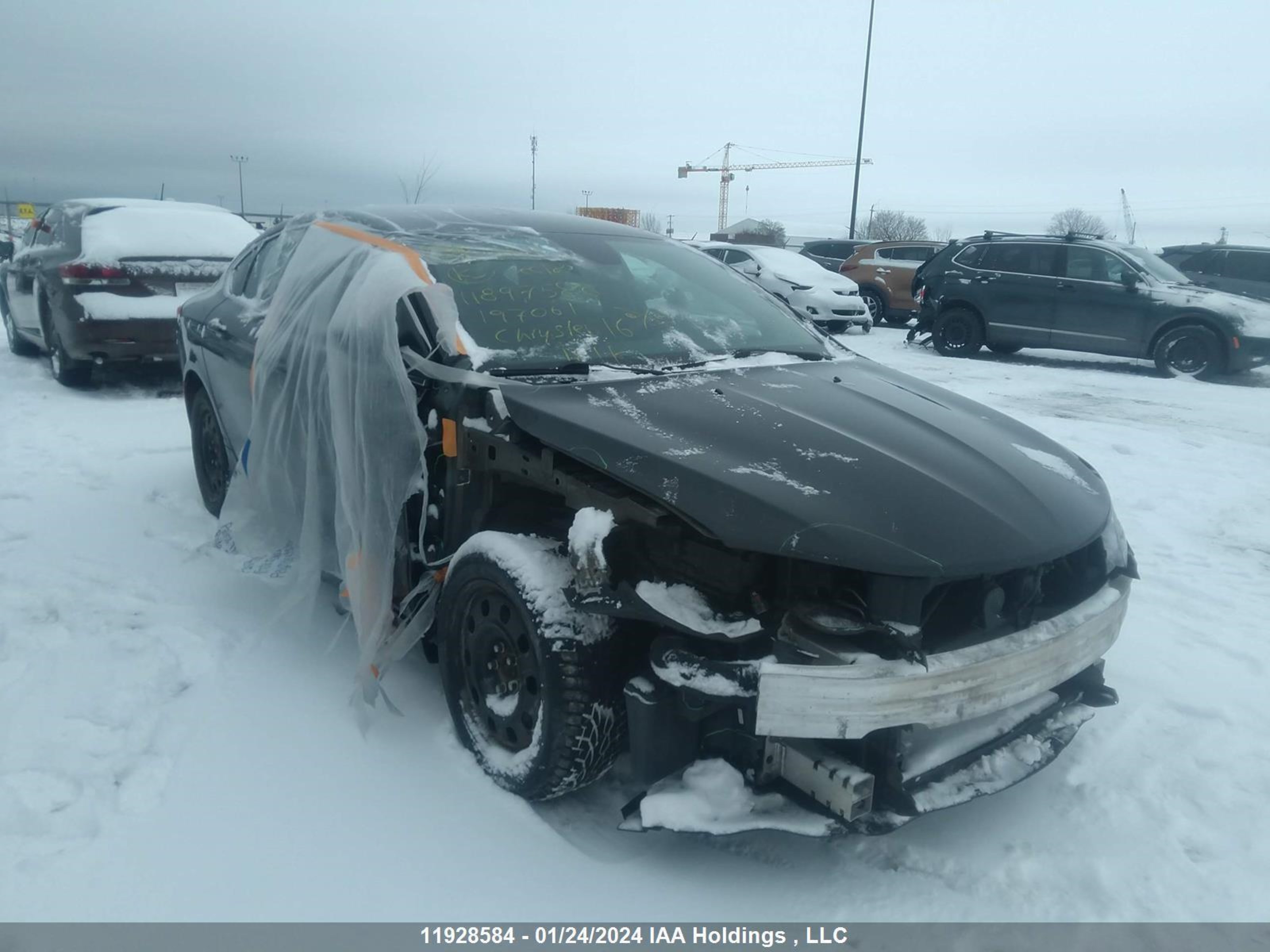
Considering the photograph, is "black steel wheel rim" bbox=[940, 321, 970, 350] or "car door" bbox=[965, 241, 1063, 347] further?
"black steel wheel rim" bbox=[940, 321, 970, 350]

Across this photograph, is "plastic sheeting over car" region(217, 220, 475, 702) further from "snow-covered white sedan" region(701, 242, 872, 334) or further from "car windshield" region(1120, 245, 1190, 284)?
"car windshield" region(1120, 245, 1190, 284)

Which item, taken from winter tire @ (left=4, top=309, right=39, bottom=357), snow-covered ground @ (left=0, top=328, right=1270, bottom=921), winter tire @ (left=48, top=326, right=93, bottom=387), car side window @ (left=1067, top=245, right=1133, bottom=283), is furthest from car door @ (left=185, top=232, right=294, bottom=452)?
car side window @ (left=1067, top=245, right=1133, bottom=283)

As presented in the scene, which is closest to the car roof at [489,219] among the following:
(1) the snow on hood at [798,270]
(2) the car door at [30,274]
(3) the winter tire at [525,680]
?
(3) the winter tire at [525,680]

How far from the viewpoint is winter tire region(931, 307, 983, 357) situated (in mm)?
11781

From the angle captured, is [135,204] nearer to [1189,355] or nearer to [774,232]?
[1189,355]

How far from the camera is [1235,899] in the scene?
2283mm

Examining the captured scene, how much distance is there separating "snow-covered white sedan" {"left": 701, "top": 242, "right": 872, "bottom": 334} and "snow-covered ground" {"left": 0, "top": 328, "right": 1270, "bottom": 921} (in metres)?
8.98

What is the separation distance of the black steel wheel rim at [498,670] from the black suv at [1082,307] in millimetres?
10044

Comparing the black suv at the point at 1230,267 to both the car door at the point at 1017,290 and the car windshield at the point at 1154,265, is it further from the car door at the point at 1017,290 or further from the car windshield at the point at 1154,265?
the car door at the point at 1017,290

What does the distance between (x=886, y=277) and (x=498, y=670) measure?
14.2m

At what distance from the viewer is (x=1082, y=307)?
10.8 meters
